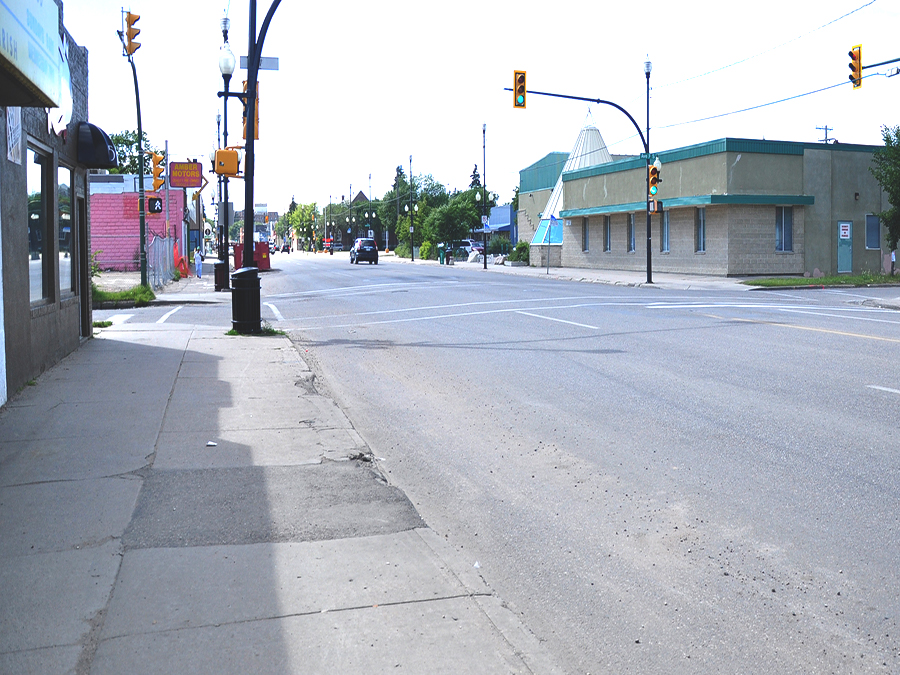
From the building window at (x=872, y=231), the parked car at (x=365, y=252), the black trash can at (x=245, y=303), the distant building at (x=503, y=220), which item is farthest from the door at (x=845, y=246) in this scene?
the distant building at (x=503, y=220)

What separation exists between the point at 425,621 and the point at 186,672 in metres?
1.05

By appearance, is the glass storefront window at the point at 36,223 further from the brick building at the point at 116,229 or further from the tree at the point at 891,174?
the brick building at the point at 116,229

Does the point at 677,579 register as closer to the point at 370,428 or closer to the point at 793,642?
the point at 793,642

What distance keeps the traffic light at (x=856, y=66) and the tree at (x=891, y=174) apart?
13735 mm

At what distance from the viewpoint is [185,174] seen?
38375 millimetres

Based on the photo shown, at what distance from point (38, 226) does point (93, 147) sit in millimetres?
2111

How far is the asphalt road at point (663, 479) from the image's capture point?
4117mm

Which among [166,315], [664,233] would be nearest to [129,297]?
[166,315]

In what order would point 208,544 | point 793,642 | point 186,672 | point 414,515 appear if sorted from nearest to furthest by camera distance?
1. point 186,672
2. point 793,642
3. point 208,544
4. point 414,515

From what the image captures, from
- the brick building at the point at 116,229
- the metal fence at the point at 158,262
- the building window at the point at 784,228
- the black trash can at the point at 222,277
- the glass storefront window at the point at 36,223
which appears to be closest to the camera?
the glass storefront window at the point at 36,223

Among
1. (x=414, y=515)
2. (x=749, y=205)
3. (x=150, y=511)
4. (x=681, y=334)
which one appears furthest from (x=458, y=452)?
(x=749, y=205)

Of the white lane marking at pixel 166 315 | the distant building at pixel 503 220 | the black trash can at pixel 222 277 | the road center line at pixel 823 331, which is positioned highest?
the distant building at pixel 503 220

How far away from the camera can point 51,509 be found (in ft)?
18.9

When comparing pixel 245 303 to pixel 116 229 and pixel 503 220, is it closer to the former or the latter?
pixel 116 229
